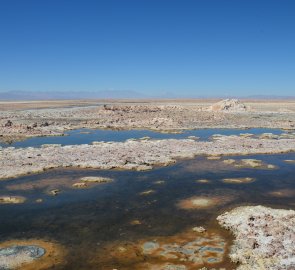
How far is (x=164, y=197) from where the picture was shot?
27.2 meters

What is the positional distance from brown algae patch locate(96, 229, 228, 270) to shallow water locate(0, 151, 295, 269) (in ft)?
1.07

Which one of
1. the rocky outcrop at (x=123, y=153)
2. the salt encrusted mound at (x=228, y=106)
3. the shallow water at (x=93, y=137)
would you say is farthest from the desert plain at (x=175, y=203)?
the salt encrusted mound at (x=228, y=106)

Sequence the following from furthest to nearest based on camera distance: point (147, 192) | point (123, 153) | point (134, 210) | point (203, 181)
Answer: point (123, 153)
point (203, 181)
point (147, 192)
point (134, 210)

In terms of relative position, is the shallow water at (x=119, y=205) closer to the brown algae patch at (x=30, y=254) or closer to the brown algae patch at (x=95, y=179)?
the brown algae patch at (x=30, y=254)

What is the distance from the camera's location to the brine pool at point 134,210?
1803 centimetres

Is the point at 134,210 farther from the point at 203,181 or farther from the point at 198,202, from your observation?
the point at 203,181

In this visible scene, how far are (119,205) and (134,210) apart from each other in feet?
4.92

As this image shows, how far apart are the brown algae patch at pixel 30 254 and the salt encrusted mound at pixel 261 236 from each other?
8259mm

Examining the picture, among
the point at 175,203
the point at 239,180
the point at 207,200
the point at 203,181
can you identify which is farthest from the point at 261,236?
the point at 239,180

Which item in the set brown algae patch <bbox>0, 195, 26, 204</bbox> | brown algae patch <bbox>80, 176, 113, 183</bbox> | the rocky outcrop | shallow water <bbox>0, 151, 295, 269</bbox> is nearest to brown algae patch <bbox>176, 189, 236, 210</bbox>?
shallow water <bbox>0, 151, 295, 269</bbox>

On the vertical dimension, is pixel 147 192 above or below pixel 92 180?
below

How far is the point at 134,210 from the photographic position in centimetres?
2442

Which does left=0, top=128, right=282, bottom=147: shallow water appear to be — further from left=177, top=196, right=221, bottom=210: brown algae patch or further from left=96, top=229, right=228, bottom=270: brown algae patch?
left=96, top=229, right=228, bottom=270: brown algae patch

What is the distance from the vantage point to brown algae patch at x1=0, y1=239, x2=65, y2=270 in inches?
674
